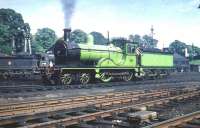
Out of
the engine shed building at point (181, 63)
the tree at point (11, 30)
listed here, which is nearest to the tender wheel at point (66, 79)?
the tree at point (11, 30)

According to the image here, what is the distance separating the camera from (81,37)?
360ft

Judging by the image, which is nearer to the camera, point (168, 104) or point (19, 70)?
point (168, 104)

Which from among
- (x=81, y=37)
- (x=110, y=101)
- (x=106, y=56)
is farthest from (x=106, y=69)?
(x=81, y=37)

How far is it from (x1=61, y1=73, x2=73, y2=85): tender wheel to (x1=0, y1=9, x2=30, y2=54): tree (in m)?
39.0

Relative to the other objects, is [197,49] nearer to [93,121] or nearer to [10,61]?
[10,61]

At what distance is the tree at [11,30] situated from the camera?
65.2 meters

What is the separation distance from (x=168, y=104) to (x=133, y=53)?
14.8 meters

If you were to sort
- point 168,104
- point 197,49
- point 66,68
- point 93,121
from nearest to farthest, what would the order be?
point 93,121
point 168,104
point 66,68
point 197,49

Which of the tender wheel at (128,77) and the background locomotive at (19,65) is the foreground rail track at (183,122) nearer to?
the tender wheel at (128,77)

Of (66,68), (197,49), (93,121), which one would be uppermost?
(197,49)

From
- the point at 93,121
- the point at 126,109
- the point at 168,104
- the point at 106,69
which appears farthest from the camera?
the point at 106,69

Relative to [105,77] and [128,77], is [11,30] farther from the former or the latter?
[105,77]

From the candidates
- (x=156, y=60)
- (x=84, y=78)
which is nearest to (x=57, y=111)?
(x=84, y=78)

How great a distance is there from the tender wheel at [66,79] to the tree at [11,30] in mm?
38983
